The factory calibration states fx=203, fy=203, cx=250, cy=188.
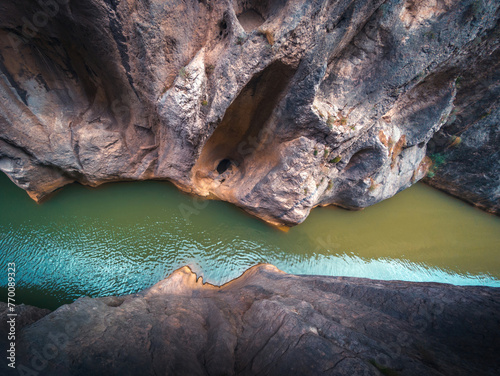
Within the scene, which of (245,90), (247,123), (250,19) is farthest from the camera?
(247,123)

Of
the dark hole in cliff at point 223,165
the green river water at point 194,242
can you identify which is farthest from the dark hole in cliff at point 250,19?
the green river water at point 194,242

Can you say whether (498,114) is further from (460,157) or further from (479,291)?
(479,291)

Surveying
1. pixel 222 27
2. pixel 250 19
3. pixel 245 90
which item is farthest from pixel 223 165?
pixel 250 19

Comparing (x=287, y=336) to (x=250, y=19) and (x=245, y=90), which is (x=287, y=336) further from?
(x=250, y=19)

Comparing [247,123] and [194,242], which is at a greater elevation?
[247,123]

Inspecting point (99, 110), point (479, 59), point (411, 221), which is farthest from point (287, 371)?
point (479, 59)

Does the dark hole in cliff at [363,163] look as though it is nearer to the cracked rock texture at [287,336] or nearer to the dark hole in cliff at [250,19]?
the cracked rock texture at [287,336]

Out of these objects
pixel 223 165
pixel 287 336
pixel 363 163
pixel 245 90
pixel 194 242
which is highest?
pixel 245 90

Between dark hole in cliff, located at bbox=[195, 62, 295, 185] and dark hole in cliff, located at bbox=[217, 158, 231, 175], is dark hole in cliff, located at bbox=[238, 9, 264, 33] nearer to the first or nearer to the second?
dark hole in cliff, located at bbox=[195, 62, 295, 185]

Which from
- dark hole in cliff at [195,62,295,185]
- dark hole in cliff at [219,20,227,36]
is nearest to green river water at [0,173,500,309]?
dark hole in cliff at [195,62,295,185]
